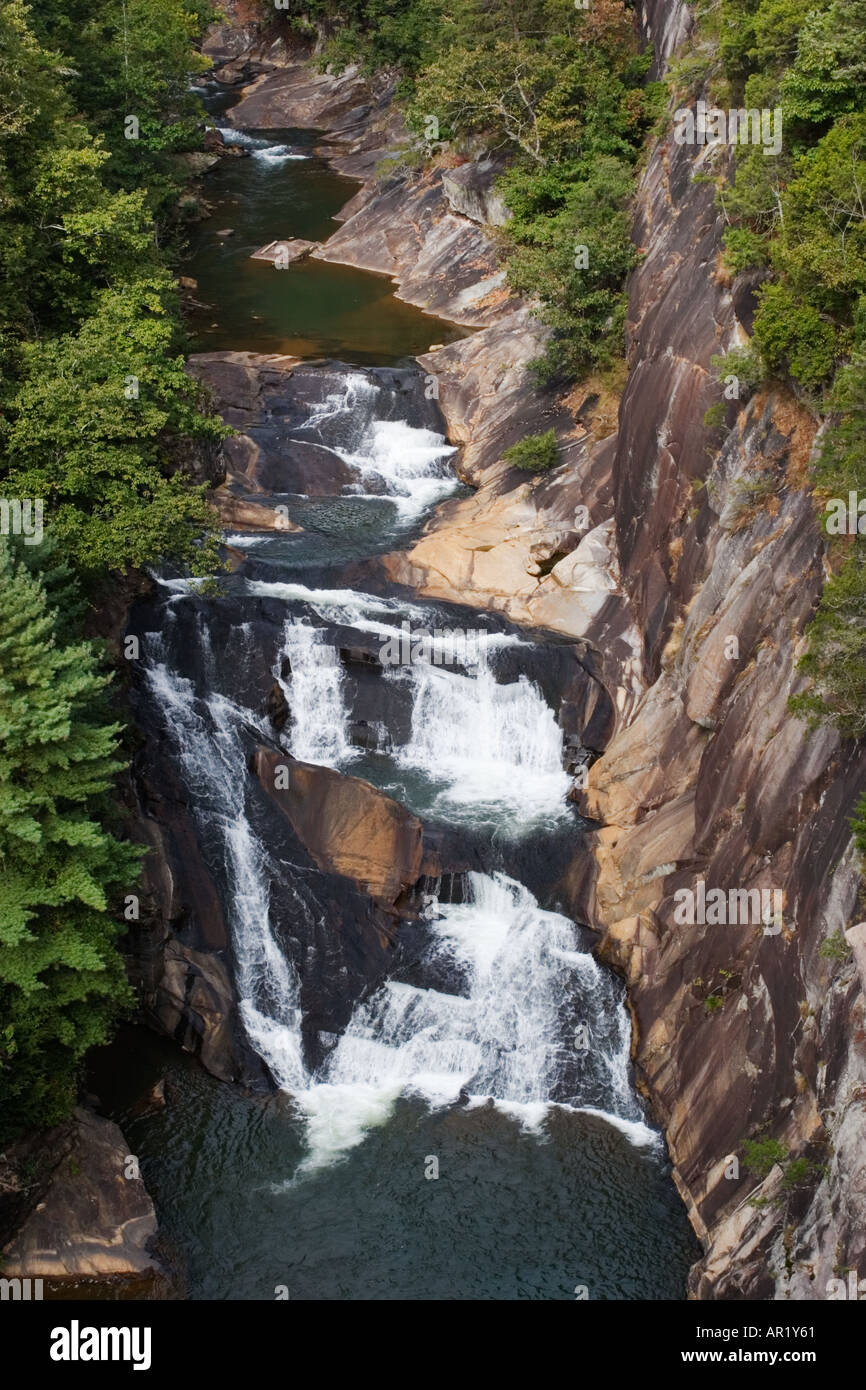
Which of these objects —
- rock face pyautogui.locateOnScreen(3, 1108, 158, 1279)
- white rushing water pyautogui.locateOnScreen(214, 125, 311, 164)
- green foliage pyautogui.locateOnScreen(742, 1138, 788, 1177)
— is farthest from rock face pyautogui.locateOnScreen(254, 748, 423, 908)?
white rushing water pyautogui.locateOnScreen(214, 125, 311, 164)

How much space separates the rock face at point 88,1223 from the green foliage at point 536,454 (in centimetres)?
1928

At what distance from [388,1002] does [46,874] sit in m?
7.17

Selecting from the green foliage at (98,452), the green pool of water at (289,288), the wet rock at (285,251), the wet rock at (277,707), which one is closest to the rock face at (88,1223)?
the wet rock at (277,707)

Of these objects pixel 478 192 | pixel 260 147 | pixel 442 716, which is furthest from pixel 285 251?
pixel 442 716

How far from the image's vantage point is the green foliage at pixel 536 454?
31.8 metres

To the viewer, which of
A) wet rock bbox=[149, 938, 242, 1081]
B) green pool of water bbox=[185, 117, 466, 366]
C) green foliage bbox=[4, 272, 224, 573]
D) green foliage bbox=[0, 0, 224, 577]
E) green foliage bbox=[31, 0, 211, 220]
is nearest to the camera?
wet rock bbox=[149, 938, 242, 1081]

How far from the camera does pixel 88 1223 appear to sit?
18.4 meters

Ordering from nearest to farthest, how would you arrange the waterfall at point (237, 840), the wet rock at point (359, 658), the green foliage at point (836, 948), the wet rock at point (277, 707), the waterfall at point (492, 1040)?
the green foliage at point (836, 948) < the waterfall at point (492, 1040) < the waterfall at point (237, 840) < the wet rock at point (277, 707) < the wet rock at point (359, 658)

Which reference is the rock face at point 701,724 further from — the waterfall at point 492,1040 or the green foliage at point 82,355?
the green foliage at point 82,355

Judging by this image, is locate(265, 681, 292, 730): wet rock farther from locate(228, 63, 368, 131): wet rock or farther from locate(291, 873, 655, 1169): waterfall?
locate(228, 63, 368, 131): wet rock

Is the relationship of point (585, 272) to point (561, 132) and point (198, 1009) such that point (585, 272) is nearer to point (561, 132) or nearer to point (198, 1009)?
point (561, 132)

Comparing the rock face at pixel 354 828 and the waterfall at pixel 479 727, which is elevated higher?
the waterfall at pixel 479 727

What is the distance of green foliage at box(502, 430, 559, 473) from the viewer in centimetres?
3180

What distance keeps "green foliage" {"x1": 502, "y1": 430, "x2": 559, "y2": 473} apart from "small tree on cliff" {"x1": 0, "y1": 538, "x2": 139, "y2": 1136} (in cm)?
1580
